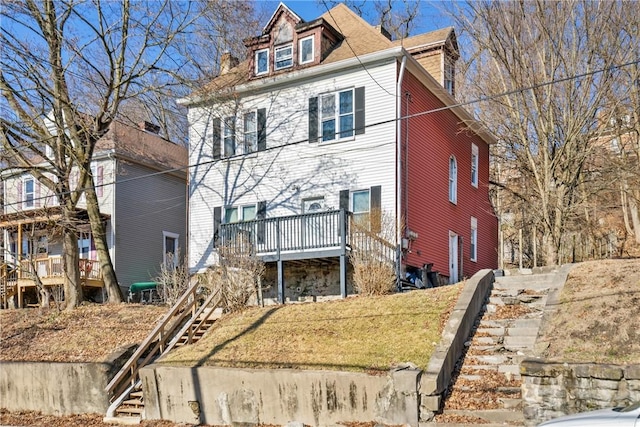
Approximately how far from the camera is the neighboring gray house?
25.1m

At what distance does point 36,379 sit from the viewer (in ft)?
45.8

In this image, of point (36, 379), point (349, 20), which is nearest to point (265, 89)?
point (349, 20)

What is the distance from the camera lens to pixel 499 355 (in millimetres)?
11070

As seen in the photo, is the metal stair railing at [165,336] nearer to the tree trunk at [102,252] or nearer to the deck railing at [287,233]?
the deck railing at [287,233]

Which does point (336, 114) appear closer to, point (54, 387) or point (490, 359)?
point (490, 359)

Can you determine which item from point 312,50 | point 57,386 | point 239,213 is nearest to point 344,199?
point 239,213

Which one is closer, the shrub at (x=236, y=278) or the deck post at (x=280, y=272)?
the shrub at (x=236, y=278)

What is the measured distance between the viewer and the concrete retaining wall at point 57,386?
43.1ft

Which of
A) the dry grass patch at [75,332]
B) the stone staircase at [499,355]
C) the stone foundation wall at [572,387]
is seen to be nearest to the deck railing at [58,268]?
the dry grass patch at [75,332]

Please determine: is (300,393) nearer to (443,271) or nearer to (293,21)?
(443,271)

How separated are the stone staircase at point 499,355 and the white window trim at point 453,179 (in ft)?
26.5

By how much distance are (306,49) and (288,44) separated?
704 millimetres

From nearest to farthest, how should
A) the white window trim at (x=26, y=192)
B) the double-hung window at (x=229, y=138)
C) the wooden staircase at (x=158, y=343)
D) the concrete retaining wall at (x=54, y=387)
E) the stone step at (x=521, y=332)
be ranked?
the stone step at (x=521, y=332)
the wooden staircase at (x=158, y=343)
the concrete retaining wall at (x=54, y=387)
the double-hung window at (x=229, y=138)
the white window trim at (x=26, y=192)

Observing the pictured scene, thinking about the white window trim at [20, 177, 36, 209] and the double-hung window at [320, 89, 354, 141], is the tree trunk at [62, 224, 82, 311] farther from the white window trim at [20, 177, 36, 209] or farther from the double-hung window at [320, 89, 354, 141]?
the white window trim at [20, 177, 36, 209]
